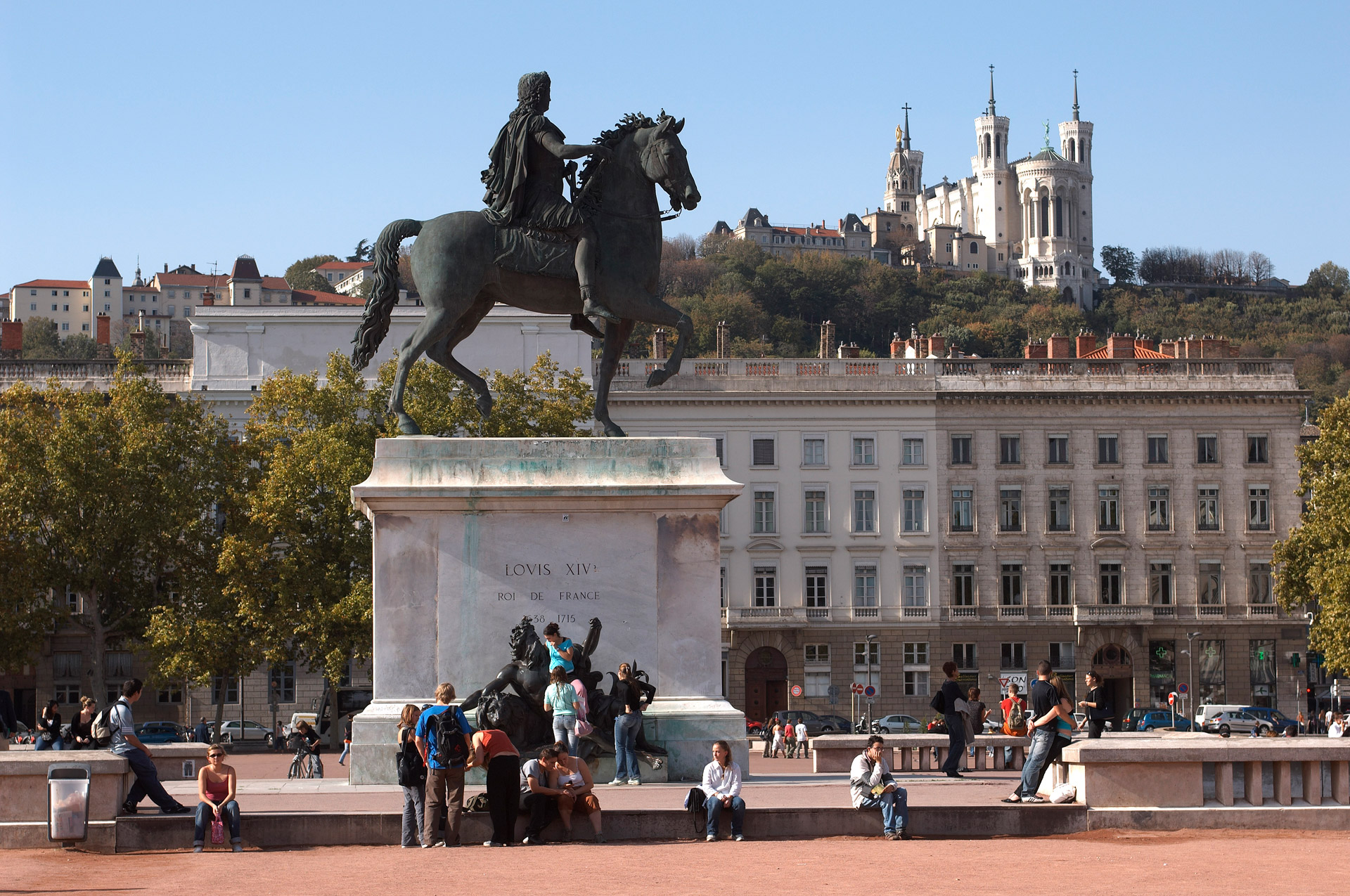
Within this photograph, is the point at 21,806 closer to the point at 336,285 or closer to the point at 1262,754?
the point at 1262,754

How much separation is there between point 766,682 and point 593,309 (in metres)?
53.5

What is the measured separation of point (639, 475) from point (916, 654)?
177 feet

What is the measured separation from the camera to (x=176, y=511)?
5331cm

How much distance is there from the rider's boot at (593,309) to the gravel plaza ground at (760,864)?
5175 millimetres

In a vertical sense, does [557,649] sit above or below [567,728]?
above

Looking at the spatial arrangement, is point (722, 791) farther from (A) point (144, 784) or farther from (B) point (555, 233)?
(B) point (555, 233)

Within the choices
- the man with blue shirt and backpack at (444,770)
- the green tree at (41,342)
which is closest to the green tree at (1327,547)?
the man with blue shirt and backpack at (444,770)

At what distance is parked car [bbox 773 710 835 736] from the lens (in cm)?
6200

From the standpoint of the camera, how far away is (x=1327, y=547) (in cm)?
5531

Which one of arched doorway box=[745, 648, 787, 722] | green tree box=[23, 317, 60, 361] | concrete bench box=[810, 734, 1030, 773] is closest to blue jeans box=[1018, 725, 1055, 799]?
concrete bench box=[810, 734, 1030, 773]

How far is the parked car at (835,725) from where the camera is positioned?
62.9 metres

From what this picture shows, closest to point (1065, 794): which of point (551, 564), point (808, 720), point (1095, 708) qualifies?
point (1095, 708)

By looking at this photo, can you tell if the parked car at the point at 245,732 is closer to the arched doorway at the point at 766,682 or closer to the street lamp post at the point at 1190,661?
the arched doorway at the point at 766,682

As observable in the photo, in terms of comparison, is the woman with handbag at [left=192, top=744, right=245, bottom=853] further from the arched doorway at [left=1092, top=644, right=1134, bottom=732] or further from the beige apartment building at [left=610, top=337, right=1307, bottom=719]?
the arched doorway at [left=1092, top=644, right=1134, bottom=732]
